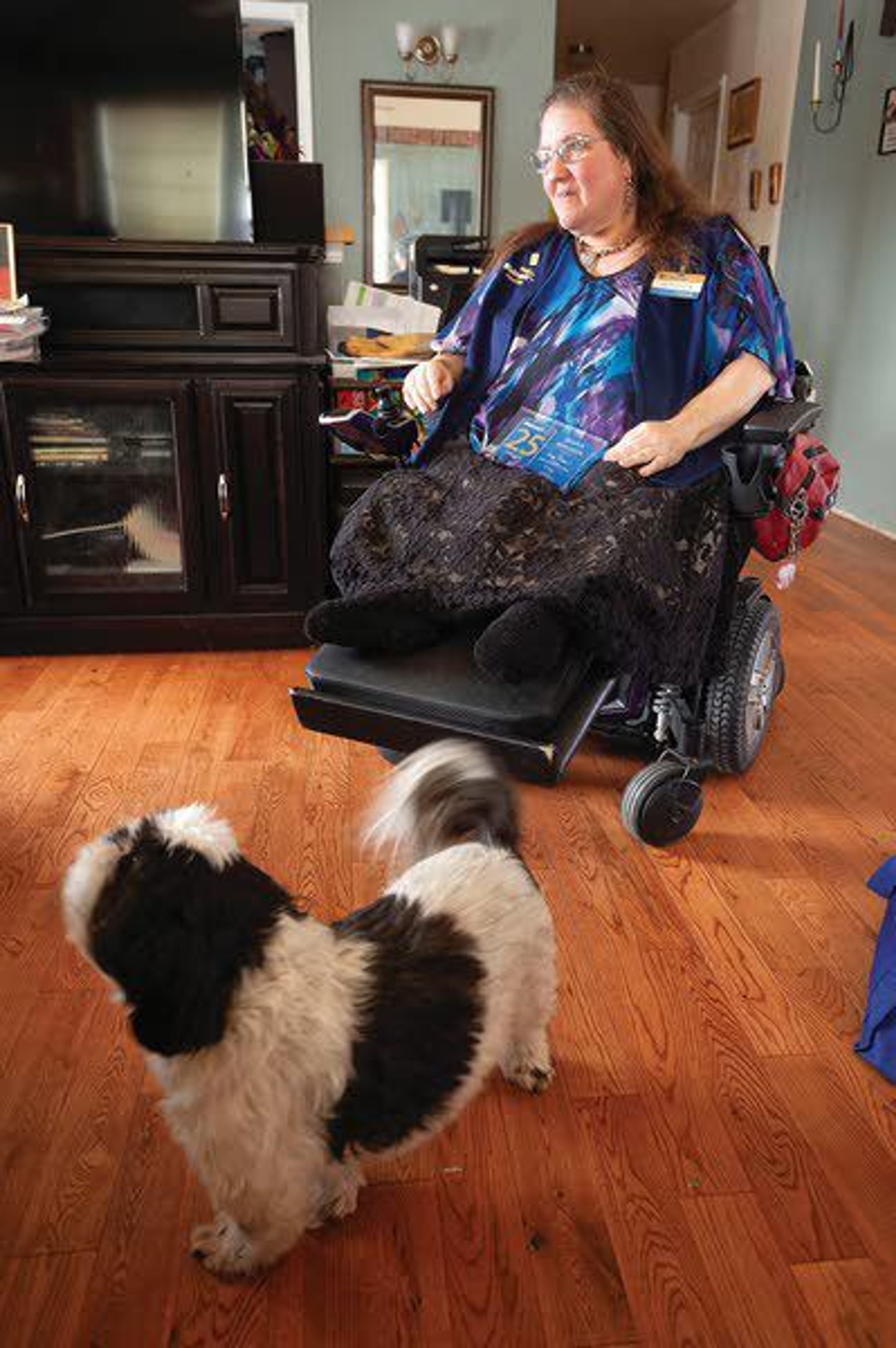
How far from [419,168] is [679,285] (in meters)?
2.13

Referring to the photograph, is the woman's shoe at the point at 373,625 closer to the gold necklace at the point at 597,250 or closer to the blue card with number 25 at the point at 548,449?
the blue card with number 25 at the point at 548,449

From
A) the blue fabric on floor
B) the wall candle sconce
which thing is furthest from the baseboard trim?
the blue fabric on floor

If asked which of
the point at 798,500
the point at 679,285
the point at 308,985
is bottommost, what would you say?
the point at 308,985

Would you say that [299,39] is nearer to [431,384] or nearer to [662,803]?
[431,384]

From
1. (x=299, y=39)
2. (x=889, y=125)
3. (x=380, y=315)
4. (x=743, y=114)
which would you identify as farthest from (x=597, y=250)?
(x=743, y=114)

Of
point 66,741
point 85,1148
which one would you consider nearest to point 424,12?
point 66,741

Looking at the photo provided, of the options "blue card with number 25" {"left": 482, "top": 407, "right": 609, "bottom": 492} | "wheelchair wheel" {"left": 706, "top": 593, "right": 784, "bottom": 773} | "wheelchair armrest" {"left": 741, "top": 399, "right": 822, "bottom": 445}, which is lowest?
"wheelchair wheel" {"left": 706, "top": 593, "right": 784, "bottom": 773}

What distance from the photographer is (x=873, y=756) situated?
211 centimetres

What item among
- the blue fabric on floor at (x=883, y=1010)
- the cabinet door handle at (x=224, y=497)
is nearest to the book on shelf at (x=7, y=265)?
the cabinet door handle at (x=224, y=497)

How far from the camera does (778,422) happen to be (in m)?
1.51

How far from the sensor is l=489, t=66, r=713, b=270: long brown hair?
1585 millimetres

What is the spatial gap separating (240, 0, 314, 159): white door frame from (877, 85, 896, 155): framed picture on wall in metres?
2.30

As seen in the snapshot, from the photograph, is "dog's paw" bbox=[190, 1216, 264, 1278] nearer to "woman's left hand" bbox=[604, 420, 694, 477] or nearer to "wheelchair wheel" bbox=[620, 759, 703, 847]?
"wheelchair wheel" bbox=[620, 759, 703, 847]

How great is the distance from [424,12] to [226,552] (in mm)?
2076
